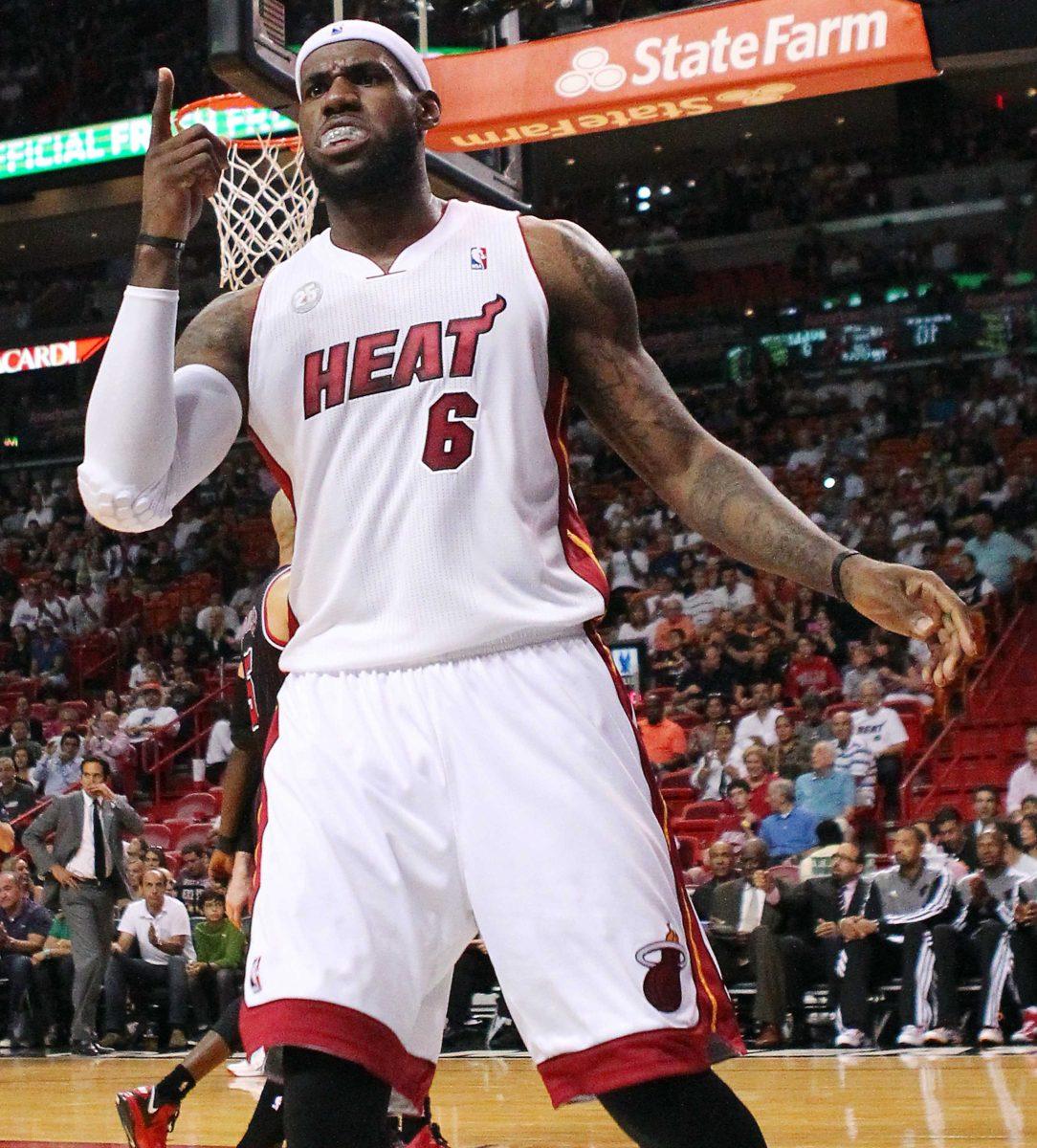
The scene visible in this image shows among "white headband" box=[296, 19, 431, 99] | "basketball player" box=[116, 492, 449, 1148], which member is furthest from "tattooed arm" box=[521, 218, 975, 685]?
"basketball player" box=[116, 492, 449, 1148]

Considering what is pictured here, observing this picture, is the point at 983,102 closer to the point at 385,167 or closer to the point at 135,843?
the point at 135,843

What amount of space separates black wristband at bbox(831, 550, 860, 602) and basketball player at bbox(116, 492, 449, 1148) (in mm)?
1948

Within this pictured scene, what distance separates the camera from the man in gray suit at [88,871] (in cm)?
1179

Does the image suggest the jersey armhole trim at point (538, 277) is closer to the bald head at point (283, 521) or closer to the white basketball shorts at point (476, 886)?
the white basketball shorts at point (476, 886)

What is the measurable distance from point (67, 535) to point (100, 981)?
11.1m

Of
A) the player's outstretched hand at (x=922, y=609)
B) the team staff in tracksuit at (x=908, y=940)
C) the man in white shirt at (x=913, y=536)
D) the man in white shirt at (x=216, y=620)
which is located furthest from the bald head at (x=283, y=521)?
the man in white shirt at (x=216, y=620)

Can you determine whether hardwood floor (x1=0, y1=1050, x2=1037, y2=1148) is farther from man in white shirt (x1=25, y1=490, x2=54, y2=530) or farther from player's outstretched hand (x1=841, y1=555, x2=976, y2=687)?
man in white shirt (x1=25, y1=490, x2=54, y2=530)

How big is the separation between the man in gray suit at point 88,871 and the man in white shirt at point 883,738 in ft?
16.7

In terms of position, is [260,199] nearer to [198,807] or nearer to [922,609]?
[922,609]

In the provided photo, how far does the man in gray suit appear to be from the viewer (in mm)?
11789

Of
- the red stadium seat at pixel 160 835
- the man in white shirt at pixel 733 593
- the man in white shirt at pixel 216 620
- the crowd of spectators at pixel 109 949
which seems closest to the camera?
the crowd of spectators at pixel 109 949

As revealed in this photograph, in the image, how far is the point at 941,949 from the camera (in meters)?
9.53

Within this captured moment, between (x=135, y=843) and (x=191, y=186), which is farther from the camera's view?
(x=135, y=843)

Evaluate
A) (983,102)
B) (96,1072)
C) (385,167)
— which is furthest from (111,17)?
(385,167)
